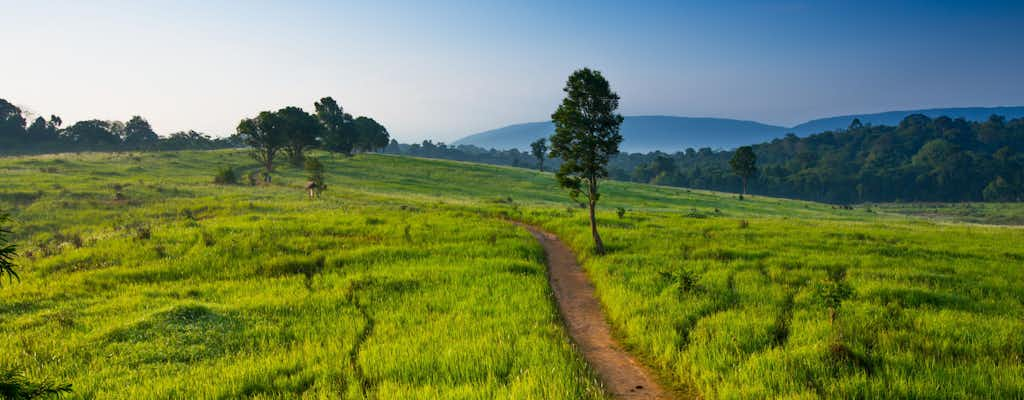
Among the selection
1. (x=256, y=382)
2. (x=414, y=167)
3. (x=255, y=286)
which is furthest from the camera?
(x=414, y=167)

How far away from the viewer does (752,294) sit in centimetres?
1253

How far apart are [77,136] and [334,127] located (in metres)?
69.2

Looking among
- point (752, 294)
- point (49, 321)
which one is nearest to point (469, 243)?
point (752, 294)

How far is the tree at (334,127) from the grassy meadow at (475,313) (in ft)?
254

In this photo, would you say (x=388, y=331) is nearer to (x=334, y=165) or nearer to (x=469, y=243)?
(x=469, y=243)

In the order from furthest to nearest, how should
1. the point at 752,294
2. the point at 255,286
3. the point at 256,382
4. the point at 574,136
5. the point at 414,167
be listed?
the point at 414,167 → the point at 574,136 → the point at 255,286 → the point at 752,294 → the point at 256,382

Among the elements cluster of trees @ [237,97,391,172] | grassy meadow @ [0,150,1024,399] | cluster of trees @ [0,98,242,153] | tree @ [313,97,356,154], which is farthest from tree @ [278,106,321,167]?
cluster of trees @ [0,98,242,153]

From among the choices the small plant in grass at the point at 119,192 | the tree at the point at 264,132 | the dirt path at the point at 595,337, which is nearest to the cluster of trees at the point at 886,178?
the tree at the point at 264,132

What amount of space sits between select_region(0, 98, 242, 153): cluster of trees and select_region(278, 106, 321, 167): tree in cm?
6479

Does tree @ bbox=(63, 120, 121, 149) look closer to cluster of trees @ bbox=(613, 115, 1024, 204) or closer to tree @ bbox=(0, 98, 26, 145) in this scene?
tree @ bbox=(0, 98, 26, 145)

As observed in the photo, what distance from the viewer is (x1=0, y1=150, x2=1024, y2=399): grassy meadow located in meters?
7.71

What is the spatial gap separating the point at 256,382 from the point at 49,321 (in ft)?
23.3

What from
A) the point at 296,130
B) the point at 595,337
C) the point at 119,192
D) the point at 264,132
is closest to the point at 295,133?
the point at 296,130

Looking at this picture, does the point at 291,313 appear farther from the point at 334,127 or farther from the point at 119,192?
the point at 334,127
